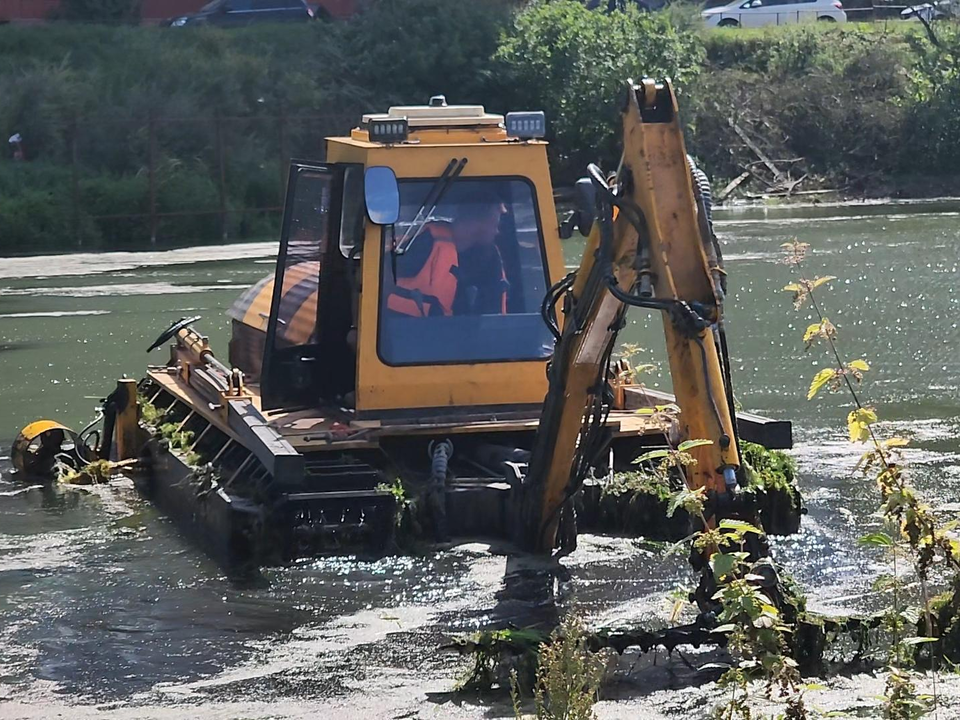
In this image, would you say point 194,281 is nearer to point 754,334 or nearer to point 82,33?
point 754,334

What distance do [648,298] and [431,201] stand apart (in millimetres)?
2705

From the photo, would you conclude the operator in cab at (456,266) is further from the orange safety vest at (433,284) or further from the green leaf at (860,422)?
the green leaf at (860,422)

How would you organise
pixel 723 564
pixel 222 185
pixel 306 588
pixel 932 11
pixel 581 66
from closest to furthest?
pixel 723 564 < pixel 306 588 < pixel 222 185 < pixel 581 66 < pixel 932 11

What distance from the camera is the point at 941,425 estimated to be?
45.0ft

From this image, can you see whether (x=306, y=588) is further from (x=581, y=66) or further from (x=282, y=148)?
(x=581, y=66)

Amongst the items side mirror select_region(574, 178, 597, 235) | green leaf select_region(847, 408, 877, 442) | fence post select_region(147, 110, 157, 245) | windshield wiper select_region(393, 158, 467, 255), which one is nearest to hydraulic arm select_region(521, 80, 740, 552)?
side mirror select_region(574, 178, 597, 235)

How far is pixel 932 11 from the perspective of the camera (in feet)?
172

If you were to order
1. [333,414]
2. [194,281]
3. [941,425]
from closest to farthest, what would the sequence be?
[333,414], [941,425], [194,281]

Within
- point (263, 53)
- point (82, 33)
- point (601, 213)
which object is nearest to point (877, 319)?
point (601, 213)

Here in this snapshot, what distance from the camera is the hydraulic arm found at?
752 cm

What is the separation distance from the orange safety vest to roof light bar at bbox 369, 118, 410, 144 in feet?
1.65

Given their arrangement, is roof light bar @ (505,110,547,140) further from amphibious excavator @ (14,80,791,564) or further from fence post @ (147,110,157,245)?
fence post @ (147,110,157,245)

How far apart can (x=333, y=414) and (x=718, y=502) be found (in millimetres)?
3607

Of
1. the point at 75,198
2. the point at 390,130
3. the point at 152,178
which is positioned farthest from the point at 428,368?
the point at 75,198
